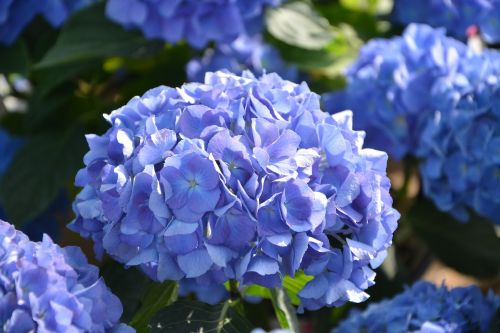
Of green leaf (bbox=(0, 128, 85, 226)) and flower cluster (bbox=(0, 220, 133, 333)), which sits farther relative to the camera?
green leaf (bbox=(0, 128, 85, 226))

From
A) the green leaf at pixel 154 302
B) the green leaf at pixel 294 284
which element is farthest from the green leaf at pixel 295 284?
the green leaf at pixel 154 302

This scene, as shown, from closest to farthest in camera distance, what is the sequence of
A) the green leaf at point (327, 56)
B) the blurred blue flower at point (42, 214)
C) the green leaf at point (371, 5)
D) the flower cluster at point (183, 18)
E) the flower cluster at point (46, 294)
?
the flower cluster at point (46, 294)
the flower cluster at point (183, 18)
the blurred blue flower at point (42, 214)
the green leaf at point (327, 56)
the green leaf at point (371, 5)

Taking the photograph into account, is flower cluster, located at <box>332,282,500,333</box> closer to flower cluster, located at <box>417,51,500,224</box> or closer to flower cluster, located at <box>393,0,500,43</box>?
flower cluster, located at <box>417,51,500,224</box>

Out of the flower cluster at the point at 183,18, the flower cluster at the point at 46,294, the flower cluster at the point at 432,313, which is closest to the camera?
the flower cluster at the point at 46,294

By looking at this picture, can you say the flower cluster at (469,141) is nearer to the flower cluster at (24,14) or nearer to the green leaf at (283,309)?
the green leaf at (283,309)

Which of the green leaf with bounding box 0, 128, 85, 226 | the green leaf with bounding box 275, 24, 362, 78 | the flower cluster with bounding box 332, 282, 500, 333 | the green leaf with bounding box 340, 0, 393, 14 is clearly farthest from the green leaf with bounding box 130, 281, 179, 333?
the green leaf with bounding box 340, 0, 393, 14

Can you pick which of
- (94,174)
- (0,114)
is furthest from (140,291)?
(0,114)

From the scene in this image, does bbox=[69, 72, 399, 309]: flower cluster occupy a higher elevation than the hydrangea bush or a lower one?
higher

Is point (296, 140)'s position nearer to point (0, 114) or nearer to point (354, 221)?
point (354, 221)
